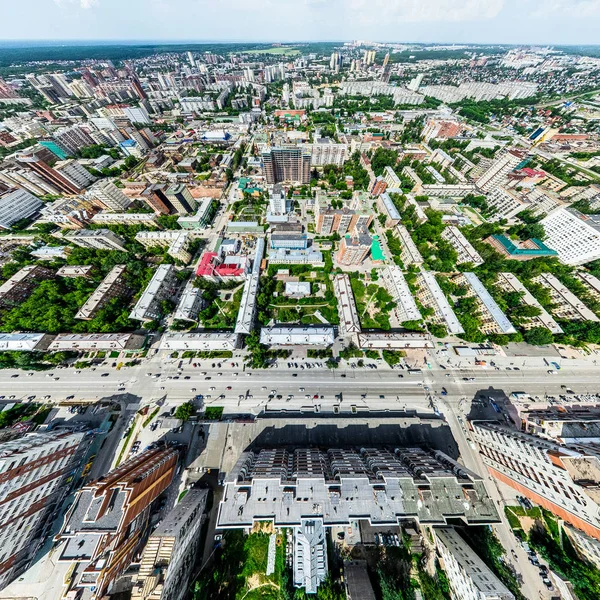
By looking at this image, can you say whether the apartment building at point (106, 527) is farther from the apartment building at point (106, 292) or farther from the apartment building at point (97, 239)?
the apartment building at point (97, 239)

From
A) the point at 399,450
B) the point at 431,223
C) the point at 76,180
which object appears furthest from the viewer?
the point at 76,180

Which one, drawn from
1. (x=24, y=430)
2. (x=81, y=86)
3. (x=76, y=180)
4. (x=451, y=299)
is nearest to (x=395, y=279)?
(x=451, y=299)

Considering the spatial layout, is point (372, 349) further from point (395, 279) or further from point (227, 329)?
point (227, 329)

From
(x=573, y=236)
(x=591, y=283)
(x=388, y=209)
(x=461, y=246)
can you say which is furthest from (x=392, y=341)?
(x=573, y=236)

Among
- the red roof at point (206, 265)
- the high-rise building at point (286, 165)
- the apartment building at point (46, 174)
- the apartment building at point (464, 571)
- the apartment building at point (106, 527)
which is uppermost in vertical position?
the high-rise building at point (286, 165)

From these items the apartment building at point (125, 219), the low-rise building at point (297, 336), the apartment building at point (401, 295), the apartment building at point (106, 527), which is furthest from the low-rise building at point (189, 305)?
the apartment building at point (401, 295)

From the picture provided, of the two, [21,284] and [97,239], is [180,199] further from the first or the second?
[21,284]

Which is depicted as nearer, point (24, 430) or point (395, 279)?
point (24, 430)
